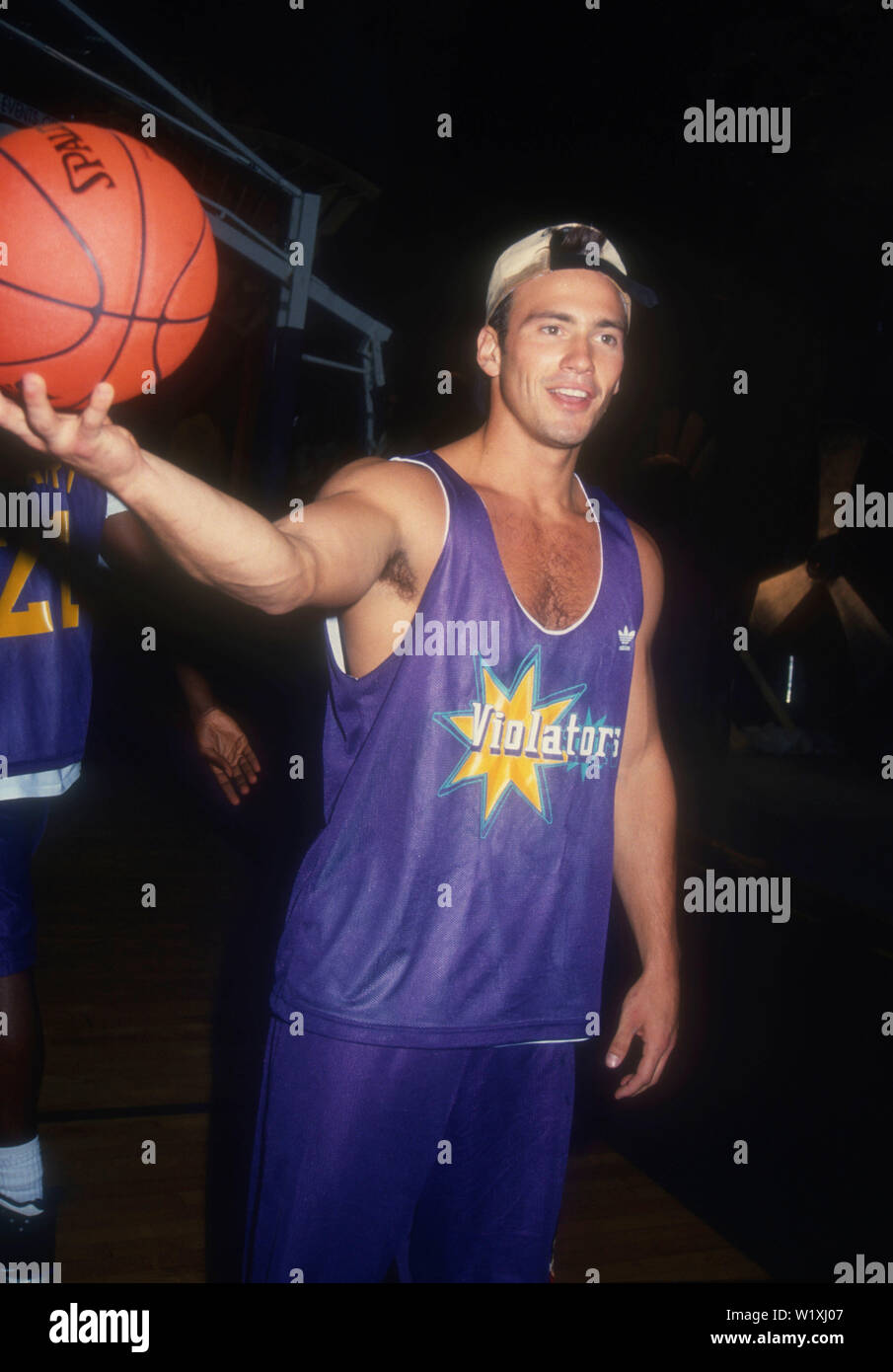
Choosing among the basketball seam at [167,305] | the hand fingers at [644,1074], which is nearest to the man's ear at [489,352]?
the basketball seam at [167,305]

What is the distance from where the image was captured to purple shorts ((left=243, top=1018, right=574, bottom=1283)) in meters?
1.56

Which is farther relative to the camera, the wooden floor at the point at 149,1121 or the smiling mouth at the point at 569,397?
the wooden floor at the point at 149,1121

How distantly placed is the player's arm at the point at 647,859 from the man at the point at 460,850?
147 millimetres

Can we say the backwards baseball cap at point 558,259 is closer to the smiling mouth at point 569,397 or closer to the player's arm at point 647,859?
the smiling mouth at point 569,397

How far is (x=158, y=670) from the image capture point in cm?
907

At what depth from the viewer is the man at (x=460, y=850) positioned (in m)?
1.57

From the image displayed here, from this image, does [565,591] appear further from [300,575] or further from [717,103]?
[717,103]

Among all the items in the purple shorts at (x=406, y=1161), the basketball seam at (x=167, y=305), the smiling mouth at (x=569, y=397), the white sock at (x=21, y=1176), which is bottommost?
the white sock at (x=21, y=1176)

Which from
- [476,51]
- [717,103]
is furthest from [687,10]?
[476,51]

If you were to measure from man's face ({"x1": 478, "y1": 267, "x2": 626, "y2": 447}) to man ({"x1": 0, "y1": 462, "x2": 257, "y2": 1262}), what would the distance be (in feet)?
3.46

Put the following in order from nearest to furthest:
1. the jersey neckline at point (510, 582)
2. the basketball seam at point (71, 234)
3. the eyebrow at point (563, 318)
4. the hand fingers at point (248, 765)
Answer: the basketball seam at point (71, 234) < the jersey neckline at point (510, 582) < the eyebrow at point (563, 318) < the hand fingers at point (248, 765)

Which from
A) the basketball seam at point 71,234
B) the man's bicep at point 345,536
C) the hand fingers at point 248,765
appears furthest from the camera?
the hand fingers at point 248,765
